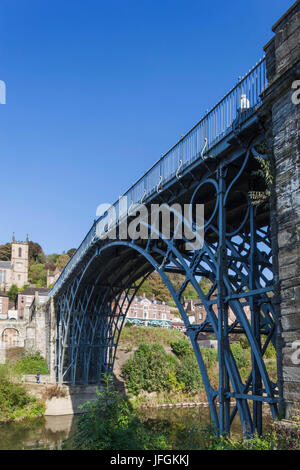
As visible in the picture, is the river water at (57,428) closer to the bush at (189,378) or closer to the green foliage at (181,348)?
the bush at (189,378)

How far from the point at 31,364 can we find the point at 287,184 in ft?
120

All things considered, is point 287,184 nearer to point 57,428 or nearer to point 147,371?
point 57,428

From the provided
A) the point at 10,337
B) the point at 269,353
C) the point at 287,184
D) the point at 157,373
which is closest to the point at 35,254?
the point at 10,337

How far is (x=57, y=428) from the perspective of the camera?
90.3 ft

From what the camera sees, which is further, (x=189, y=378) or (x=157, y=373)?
(x=189, y=378)

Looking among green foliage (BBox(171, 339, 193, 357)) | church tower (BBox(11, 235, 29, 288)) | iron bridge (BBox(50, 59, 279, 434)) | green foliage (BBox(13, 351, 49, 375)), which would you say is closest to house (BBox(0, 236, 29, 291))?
church tower (BBox(11, 235, 29, 288))

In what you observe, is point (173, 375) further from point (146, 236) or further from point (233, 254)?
point (233, 254)

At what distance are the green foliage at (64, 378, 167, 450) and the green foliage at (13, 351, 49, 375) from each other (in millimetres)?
31278

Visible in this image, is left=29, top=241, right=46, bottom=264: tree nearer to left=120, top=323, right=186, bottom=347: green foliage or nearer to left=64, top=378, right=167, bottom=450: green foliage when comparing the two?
left=120, top=323, right=186, bottom=347: green foliage

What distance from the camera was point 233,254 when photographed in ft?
36.0

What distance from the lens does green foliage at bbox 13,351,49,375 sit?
3872 cm

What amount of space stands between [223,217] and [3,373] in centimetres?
2634

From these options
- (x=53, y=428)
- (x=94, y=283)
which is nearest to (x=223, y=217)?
(x=94, y=283)

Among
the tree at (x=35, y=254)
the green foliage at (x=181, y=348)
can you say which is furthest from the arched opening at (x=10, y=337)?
the tree at (x=35, y=254)
